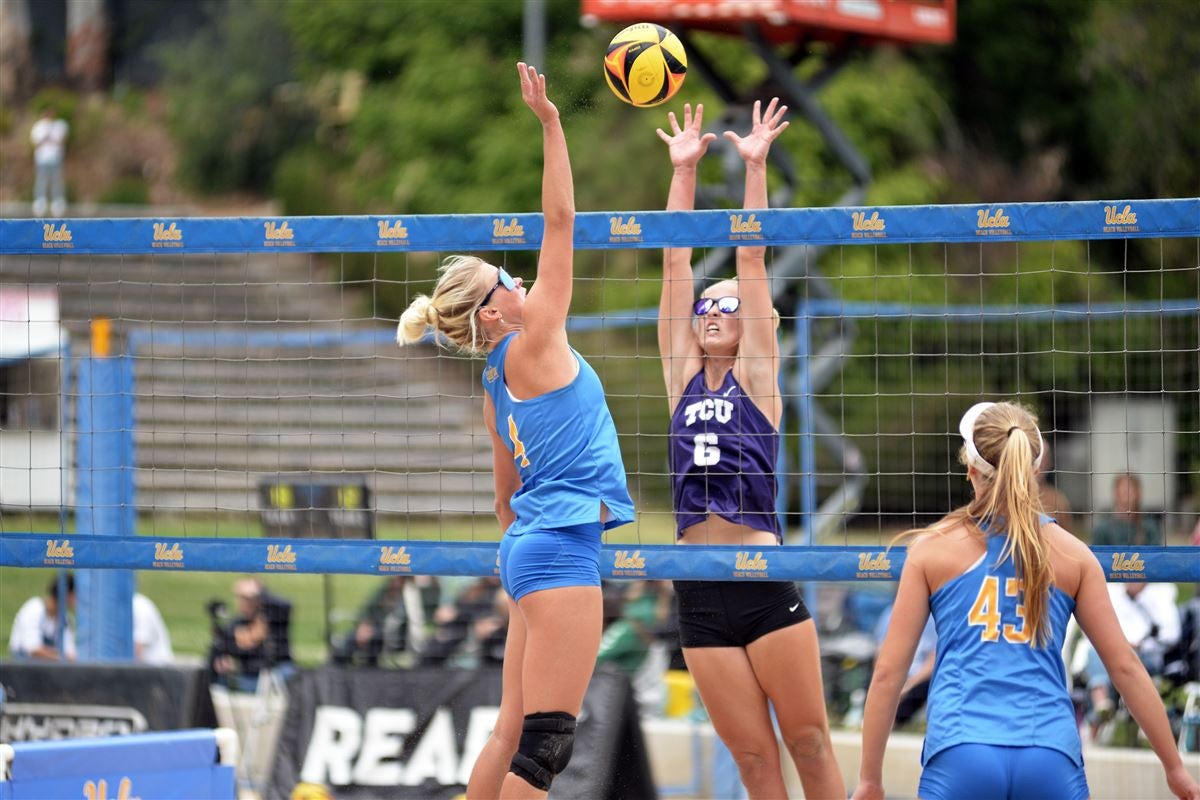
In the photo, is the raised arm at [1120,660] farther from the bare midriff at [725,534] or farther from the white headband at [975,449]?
the bare midriff at [725,534]

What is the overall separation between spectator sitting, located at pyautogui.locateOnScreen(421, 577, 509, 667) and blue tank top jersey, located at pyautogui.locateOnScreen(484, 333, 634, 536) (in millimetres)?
4748

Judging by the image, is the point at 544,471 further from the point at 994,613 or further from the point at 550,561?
the point at 994,613

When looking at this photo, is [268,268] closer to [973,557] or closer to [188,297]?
[188,297]

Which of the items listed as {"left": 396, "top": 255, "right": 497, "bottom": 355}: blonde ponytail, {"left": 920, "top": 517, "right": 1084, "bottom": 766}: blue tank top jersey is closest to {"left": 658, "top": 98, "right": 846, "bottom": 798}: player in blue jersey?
{"left": 396, "top": 255, "right": 497, "bottom": 355}: blonde ponytail

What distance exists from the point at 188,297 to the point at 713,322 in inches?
889

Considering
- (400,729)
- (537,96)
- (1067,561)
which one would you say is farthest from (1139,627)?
(537,96)

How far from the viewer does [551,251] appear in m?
4.56

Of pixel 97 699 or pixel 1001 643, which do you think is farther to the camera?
pixel 97 699

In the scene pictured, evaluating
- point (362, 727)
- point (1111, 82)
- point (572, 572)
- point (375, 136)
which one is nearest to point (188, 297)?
point (375, 136)

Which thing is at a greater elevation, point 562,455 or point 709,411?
point 709,411

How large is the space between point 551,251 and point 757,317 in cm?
122

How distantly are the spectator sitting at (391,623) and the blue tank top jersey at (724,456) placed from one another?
4298 millimetres

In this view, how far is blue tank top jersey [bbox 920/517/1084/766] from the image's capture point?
3893 mm

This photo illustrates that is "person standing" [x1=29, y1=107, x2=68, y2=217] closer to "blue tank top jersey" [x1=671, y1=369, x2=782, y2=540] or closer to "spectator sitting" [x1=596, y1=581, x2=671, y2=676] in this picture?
"spectator sitting" [x1=596, y1=581, x2=671, y2=676]
